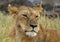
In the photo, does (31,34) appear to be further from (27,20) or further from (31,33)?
(27,20)

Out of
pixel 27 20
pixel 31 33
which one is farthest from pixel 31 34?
pixel 27 20

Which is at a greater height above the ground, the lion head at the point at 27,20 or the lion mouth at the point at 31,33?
the lion head at the point at 27,20

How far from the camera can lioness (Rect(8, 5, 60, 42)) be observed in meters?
5.39

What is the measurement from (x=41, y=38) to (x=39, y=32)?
11cm

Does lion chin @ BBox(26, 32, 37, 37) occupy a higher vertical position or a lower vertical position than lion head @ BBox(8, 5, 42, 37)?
lower

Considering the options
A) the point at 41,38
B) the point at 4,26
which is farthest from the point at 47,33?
the point at 4,26

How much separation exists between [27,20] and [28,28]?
0.23 meters

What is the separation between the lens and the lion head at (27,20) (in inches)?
211

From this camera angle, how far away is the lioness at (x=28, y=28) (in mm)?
5391

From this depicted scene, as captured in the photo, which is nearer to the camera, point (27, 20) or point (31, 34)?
point (31, 34)

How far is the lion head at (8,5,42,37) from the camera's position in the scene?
17.6 ft

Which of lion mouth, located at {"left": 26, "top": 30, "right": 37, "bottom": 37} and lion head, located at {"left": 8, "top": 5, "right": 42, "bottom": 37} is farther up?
lion head, located at {"left": 8, "top": 5, "right": 42, "bottom": 37}

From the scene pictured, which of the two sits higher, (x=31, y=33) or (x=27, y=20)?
(x=27, y=20)

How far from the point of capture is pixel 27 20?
555 centimetres
